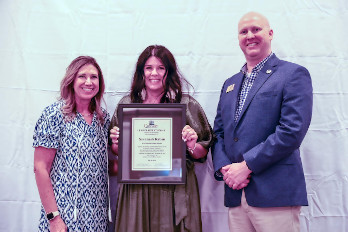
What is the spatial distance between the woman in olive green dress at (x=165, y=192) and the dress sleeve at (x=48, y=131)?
28cm

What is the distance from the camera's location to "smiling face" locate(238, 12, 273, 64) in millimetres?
1748

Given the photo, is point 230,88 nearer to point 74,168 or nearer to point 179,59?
point 179,59

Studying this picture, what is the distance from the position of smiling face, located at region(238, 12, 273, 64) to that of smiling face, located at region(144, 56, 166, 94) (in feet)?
1.56

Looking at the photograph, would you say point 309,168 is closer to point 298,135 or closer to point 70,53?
point 298,135

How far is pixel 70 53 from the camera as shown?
7.51 feet

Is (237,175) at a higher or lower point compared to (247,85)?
lower

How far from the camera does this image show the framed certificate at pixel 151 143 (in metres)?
1.69

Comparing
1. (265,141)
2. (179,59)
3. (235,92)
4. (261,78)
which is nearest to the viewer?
(265,141)

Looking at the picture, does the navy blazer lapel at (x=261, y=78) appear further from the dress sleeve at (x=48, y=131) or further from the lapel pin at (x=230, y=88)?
the dress sleeve at (x=48, y=131)

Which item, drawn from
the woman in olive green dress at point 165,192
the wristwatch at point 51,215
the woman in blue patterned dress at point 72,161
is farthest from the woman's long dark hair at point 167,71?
the wristwatch at point 51,215

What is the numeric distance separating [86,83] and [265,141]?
3.17 feet

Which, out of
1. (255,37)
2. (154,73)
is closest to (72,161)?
(154,73)

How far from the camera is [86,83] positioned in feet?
5.76

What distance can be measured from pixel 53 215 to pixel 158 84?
2.87 feet
